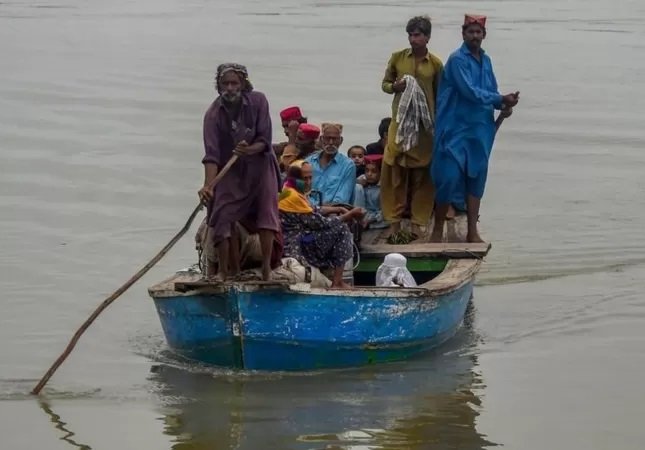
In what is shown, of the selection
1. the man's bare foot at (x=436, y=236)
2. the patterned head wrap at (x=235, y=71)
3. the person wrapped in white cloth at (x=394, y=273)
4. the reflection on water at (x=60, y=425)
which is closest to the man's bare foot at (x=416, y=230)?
the man's bare foot at (x=436, y=236)

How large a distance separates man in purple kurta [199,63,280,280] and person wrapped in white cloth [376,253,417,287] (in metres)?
1.14

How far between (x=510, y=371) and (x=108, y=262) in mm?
4527

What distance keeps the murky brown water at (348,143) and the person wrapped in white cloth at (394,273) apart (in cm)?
55

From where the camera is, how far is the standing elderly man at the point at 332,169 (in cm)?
973

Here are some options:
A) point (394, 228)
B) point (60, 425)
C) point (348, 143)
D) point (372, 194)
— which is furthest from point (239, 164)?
point (348, 143)

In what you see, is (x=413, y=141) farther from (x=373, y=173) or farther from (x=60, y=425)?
(x=60, y=425)

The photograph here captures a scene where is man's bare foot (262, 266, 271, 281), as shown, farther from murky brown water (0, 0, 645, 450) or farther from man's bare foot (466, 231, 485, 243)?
man's bare foot (466, 231, 485, 243)

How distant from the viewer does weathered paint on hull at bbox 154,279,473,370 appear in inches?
327

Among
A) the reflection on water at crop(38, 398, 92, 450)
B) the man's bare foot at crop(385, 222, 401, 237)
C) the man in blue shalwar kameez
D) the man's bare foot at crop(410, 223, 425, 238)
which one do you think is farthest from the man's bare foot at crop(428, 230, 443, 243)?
the reflection on water at crop(38, 398, 92, 450)

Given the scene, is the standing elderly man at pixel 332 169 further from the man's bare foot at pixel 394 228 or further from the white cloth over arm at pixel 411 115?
the man's bare foot at pixel 394 228

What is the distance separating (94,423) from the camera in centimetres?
832

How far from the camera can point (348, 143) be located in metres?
17.6

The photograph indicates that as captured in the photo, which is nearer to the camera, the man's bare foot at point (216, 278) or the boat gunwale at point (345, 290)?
the boat gunwale at point (345, 290)

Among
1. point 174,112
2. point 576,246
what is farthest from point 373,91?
point 576,246
